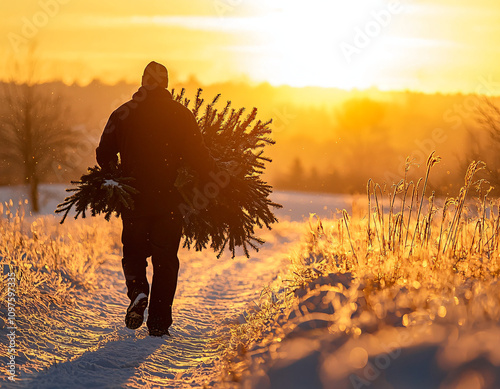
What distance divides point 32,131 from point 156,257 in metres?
26.5

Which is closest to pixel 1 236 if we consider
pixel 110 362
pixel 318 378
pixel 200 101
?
pixel 200 101

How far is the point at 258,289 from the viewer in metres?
8.69

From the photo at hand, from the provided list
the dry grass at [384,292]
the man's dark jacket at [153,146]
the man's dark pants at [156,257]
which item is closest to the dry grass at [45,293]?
the man's dark pants at [156,257]

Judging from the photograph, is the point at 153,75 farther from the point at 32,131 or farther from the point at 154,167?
the point at 32,131

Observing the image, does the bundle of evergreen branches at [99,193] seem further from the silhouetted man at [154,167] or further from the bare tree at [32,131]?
the bare tree at [32,131]

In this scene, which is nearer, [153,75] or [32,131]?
[153,75]

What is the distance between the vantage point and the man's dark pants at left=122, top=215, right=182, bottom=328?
5.79 meters

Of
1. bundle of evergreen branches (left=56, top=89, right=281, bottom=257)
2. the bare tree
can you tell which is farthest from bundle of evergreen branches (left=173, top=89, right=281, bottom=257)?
the bare tree

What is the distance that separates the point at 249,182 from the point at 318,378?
3.43m

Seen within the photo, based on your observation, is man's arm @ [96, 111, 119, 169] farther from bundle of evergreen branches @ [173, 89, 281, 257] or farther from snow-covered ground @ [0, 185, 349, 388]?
snow-covered ground @ [0, 185, 349, 388]

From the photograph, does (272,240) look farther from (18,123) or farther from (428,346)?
(18,123)

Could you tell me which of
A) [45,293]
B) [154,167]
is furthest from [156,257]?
[45,293]

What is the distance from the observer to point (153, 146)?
5.74m

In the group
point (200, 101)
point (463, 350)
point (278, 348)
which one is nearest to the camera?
point (463, 350)
